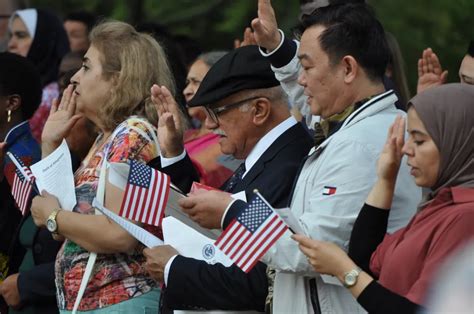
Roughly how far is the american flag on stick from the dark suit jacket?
4.42ft

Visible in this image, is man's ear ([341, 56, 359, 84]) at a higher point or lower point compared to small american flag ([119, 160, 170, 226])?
higher

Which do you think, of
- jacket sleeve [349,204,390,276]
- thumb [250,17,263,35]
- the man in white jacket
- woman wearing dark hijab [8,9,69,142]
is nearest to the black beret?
thumb [250,17,263,35]

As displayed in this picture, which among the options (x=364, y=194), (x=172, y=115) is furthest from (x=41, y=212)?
(x=364, y=194)

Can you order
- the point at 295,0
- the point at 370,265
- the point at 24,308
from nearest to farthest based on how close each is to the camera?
the point at 370,265 < the point at 24,308 < the point at 295,0

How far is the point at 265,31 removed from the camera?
5.69 m

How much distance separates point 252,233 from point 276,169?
701mm

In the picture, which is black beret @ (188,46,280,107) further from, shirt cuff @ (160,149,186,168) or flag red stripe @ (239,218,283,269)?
flag red stripe @ (239,218,283,269)

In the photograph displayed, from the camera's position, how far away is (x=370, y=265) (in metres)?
4.73

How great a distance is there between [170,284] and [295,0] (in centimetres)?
586

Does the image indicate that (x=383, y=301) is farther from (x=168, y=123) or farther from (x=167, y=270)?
(x=168, y=123)

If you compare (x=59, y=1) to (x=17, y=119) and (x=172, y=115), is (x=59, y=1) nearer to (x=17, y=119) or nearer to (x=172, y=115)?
(x=17, y=119)

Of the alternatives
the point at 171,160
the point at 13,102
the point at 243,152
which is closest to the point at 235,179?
the point at 243,152

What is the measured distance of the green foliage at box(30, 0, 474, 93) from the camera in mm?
9836

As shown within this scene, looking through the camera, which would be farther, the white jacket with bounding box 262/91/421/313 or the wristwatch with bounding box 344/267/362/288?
the white jacket with bounding box 262/91/421/313
